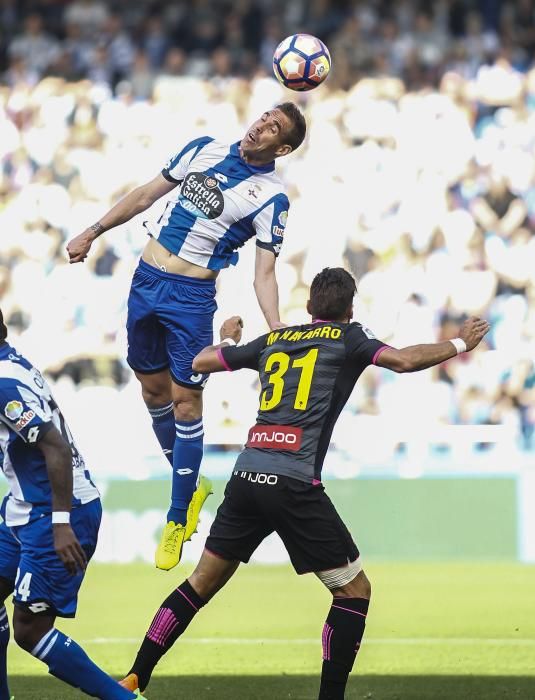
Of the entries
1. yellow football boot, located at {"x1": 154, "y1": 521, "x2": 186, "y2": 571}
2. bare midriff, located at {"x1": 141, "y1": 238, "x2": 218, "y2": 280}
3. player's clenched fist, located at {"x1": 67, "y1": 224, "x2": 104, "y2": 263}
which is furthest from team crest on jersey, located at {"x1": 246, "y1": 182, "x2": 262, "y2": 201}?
yellow football boot, located at {"x1": 154, "y1": 521, "x2": 186, "y2": 571}

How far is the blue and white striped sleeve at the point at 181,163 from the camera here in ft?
27.6

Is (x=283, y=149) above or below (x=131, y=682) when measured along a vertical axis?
above

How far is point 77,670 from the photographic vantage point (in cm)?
621

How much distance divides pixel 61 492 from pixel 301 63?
3.45m

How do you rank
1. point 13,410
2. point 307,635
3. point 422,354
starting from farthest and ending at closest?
point 307,635 < point 422,354 < point 13,410

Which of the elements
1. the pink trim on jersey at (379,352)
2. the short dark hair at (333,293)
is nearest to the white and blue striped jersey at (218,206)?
the short dark hair at (333,293)

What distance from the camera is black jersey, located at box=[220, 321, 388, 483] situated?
6.76 m

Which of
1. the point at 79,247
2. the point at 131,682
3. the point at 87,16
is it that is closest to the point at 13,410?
the point at 131,682

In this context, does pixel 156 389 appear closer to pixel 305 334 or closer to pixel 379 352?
pixel 305 334

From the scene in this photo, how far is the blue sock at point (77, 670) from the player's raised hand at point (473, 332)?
7.94 ft

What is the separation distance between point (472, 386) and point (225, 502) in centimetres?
843

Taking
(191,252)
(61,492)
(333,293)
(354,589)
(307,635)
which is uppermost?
(191,252)

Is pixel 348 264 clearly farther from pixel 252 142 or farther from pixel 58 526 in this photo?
pixel 58 526

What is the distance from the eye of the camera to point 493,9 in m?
19.3
